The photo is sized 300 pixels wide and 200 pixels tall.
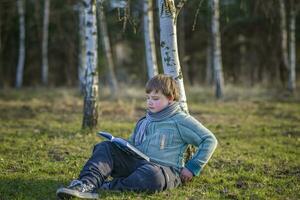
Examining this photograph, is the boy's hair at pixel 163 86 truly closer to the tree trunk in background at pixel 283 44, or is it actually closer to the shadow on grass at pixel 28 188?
the shadow on grass at pixel 28 188

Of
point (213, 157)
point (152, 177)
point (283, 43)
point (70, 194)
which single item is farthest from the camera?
point (283, 43)

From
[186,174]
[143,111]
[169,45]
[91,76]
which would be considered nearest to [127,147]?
[186,174]

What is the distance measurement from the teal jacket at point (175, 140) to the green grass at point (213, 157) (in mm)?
398

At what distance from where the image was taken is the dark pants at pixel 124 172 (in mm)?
5254

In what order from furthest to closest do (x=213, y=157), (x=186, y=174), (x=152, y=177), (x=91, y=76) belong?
(x=91, y=76) → (x=213, y=157) → (x=186, y=174) → (x=152, y=177)

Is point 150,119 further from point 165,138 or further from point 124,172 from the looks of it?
point 124,172

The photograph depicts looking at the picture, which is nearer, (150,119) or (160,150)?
(160,150)

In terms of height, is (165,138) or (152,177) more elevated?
(165,138)

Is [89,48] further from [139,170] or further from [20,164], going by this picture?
[139,170]

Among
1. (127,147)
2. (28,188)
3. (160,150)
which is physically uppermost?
(127,147)

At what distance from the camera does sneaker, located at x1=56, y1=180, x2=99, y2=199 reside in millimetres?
4867

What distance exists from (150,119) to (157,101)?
287 millimetres

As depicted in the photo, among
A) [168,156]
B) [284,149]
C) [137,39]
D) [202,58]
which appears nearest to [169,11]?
[168,156]

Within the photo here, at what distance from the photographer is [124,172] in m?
5.63
